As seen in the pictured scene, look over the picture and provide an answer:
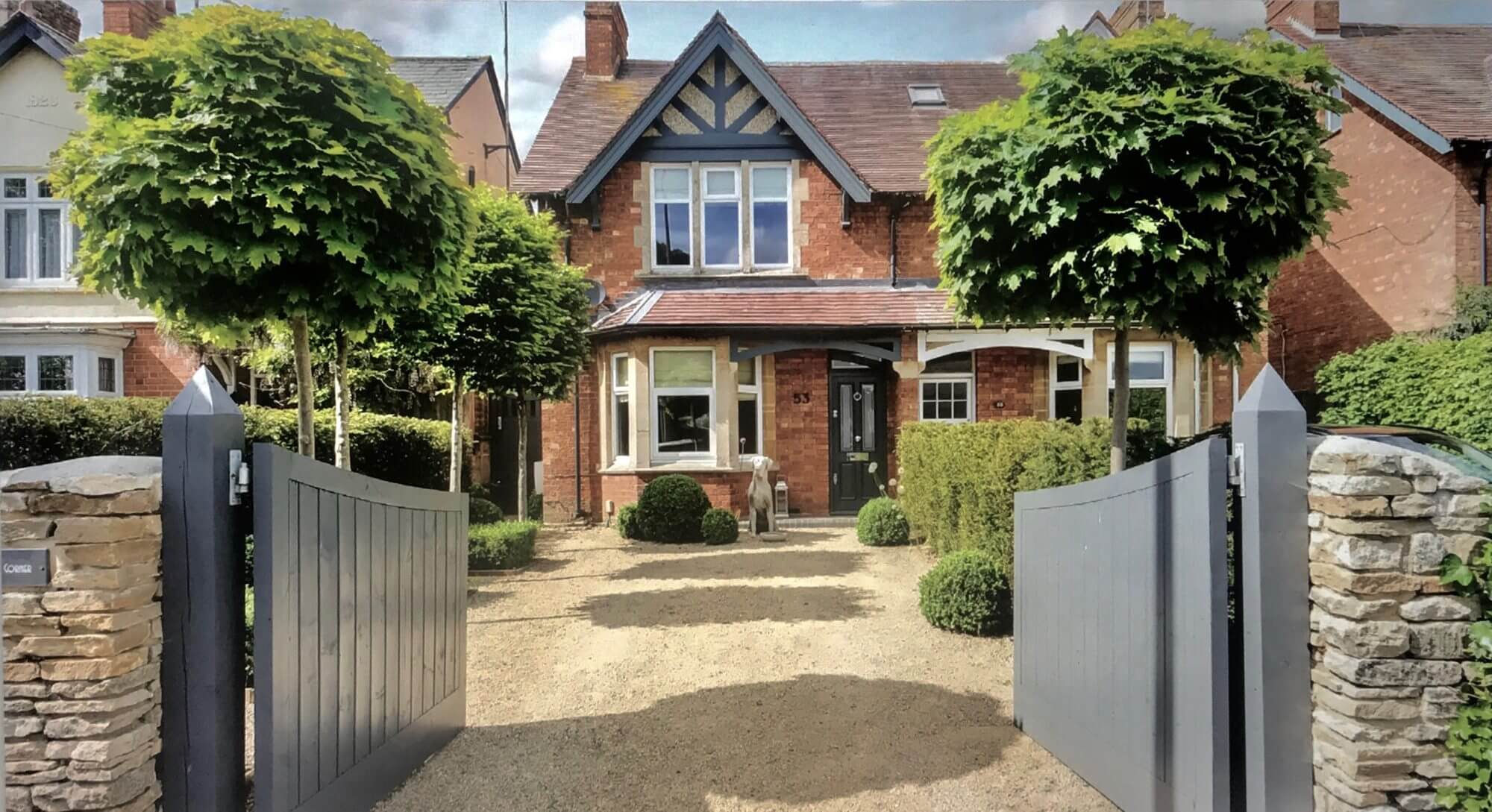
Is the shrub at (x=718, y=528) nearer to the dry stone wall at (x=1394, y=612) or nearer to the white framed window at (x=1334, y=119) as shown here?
the white framed window at (x=1334, y=119)

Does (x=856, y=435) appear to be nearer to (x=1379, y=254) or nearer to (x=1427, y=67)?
(x=1379, y=254)

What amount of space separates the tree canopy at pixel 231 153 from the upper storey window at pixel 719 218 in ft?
16.2

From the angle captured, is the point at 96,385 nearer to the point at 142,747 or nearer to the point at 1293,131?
the point at 142,747

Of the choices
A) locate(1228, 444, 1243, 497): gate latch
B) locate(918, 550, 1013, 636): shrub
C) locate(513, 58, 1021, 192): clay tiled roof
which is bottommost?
locate(918, 550, 1013, 636): shrub

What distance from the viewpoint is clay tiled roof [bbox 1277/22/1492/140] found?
3139 mm

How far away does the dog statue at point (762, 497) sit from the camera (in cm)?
676

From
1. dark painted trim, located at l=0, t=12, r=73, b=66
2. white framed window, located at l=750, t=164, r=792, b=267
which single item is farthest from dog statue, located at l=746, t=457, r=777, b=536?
dark painted trim, located at l=0, t=12, r=73, b=66

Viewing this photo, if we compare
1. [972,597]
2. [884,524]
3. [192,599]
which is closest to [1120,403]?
[972,597]

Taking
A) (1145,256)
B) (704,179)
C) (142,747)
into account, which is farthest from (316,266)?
(704,179)

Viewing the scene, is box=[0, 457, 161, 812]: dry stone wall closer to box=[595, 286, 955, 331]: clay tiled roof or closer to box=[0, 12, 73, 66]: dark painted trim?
box=[0, 12, 73, 66]: dark painted trim

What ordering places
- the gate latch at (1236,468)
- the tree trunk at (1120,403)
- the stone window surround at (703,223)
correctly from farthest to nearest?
the stone window surround at (703,223) → the tree trunk at (1120,403) → the gate latch at (1236,468)

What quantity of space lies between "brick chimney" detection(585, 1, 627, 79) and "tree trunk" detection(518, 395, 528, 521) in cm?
239

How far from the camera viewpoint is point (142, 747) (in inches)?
72.2

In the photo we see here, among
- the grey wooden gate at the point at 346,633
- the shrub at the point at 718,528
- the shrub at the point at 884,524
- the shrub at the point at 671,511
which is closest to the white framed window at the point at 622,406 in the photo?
the shrub at the point at 671,511
